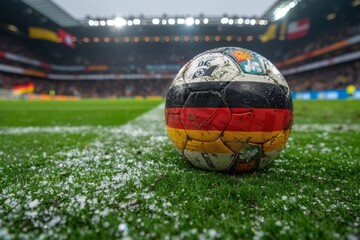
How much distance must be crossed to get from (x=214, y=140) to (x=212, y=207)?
1.89 ft

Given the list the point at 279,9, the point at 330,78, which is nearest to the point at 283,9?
the point at 279,9

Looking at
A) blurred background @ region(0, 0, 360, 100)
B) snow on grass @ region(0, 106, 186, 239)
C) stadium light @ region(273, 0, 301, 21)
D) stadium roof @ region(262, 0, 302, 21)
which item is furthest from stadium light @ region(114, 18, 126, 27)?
snow on grass @ region(0, 106, 186, 239)

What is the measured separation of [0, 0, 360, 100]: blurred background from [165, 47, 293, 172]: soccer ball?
2597cm

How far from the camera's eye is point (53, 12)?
36125 mm

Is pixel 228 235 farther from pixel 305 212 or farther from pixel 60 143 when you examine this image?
pixel 60 143

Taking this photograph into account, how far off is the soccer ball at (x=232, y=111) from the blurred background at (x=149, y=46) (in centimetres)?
2597

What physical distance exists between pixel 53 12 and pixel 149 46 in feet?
65.9

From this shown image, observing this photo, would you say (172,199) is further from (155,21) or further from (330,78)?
(155,21)

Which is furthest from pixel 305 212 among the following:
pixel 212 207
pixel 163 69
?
pixel 163 69

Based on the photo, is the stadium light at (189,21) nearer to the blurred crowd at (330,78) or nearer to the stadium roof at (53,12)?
the stadium roof at (53,12)

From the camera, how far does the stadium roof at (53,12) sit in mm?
32062

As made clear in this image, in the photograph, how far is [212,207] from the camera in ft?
4.56

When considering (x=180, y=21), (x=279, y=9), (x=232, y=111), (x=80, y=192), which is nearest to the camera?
(x=80, y=192)

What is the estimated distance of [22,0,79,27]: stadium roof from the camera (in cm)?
3206
